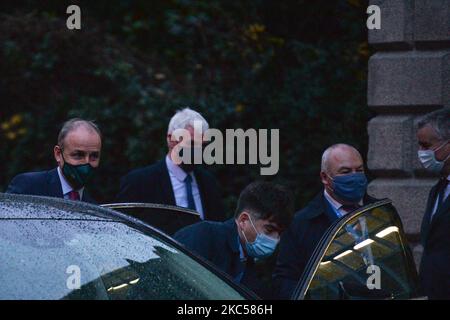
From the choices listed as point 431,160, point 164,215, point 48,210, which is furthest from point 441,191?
point 48,210

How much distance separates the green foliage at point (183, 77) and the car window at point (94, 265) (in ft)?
20.3

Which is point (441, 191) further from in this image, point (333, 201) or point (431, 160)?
point (333, 201)

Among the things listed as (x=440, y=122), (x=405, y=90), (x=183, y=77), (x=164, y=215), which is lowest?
(x=164, y=215)

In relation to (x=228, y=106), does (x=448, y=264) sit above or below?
below

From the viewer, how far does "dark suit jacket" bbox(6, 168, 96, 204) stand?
21.2ft

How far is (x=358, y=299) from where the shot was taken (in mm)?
4266

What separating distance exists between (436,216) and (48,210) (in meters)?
2.52

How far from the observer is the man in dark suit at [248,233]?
5562mm

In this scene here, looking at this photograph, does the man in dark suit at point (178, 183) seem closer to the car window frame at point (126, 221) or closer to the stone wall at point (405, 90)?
the stone wall at point (405, 90)

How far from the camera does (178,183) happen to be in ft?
24.8
